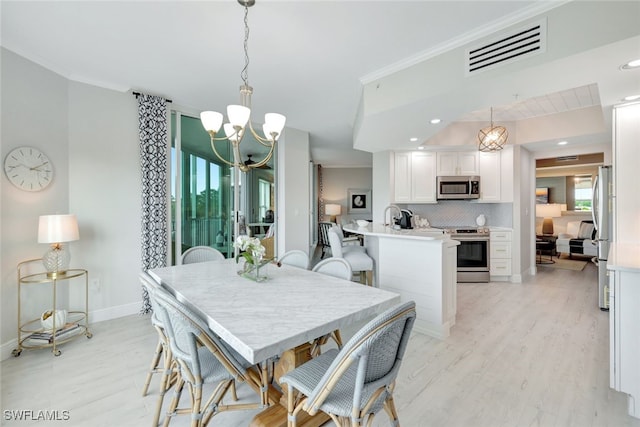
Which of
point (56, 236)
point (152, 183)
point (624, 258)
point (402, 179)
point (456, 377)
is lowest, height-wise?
point (456, 377)

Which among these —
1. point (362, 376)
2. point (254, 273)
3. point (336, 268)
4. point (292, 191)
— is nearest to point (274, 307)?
point (362, 376)

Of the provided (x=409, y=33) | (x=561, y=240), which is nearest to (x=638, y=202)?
(x=409, y=33)

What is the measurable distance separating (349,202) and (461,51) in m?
7.32

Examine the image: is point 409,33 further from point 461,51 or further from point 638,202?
point 638,202

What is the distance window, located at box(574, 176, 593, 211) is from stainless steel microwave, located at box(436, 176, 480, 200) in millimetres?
5254

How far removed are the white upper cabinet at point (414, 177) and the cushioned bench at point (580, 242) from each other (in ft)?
13.0

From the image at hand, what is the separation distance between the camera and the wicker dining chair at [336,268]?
88.4 inches

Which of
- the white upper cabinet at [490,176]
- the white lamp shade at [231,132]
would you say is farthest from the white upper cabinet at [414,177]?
the white lamp shade at [231,132]

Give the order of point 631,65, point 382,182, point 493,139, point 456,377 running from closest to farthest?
1. point 631,65
2. point 456,377
3. point 493,139
4. point 382,182

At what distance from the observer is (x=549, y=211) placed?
26.1 feet

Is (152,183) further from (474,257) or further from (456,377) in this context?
(474,257)

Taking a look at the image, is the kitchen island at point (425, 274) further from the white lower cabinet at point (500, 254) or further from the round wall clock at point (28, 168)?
the round wall clock at point (28, 168)

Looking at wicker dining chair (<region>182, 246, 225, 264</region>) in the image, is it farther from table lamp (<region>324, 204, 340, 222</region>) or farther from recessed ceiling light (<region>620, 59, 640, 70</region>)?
table lamp (<region>324, 204, 340, 222</region>)

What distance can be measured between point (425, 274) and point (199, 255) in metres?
2.35
